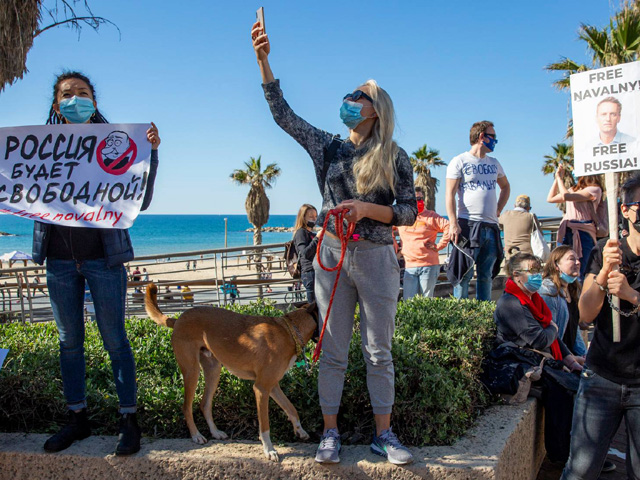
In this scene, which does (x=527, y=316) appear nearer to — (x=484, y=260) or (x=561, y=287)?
(x=561, y=287)

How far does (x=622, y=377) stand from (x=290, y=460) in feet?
6.31

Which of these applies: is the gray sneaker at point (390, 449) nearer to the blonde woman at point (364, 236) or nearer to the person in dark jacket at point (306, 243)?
the blonde woman at point (364, 236)

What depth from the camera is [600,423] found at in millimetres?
2850

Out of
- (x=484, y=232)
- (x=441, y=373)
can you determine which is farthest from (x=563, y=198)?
(x=441, y=373)

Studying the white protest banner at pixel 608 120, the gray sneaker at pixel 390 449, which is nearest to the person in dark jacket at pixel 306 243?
the gray sneaker at pixel 390 449

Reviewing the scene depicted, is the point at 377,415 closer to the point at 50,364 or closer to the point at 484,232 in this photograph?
the point at 50,364

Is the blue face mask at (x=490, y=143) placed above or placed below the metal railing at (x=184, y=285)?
above

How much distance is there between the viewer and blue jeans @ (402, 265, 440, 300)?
7613 mm

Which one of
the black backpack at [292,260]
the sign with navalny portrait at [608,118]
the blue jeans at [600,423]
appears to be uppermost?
the sign with navalny portrait at [608,118]

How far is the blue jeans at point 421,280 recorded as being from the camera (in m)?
7.61

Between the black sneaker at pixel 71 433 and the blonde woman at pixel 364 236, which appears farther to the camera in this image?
the black sneaker at pixel 71 433

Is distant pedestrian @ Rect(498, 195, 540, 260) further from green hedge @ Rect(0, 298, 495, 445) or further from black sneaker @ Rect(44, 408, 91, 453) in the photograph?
black sneaker @ Rect(44, 408, 91, 453)

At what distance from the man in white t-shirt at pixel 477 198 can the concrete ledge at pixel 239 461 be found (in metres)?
3.06

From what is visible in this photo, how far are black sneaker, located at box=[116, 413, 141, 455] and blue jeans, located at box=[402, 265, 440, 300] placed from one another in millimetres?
4804
